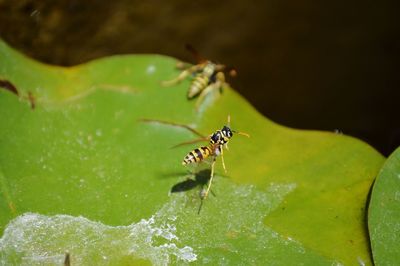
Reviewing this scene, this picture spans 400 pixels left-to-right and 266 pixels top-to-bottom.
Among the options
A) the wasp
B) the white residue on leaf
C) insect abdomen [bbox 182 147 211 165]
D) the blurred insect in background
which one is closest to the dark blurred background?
the blurred insect in background

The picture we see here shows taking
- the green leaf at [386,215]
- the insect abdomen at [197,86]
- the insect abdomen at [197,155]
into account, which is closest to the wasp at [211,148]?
the insect abdomen at [197,155]

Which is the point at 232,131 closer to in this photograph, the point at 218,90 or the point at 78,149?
the point at 218,90

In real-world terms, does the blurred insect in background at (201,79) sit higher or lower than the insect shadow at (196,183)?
higher

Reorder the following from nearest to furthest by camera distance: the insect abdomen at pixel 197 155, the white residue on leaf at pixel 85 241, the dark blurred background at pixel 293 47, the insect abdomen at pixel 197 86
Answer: the white residue on leaf at pixel 85 241, the insect abdomen at pixel 197 155, the insect abdomen at pixel 197 86, the dark blurred background at pixel 293 47

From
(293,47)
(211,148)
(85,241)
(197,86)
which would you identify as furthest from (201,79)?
(293,47)

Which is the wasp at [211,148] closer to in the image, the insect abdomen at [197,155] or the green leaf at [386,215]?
the insect abdomen at [197,155]

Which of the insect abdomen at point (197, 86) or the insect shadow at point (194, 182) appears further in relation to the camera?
the insect abdomen at point (197, 86)
